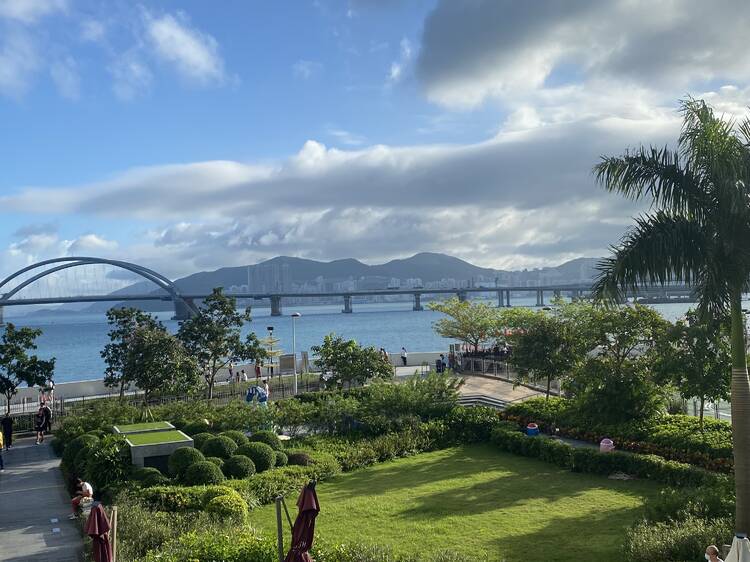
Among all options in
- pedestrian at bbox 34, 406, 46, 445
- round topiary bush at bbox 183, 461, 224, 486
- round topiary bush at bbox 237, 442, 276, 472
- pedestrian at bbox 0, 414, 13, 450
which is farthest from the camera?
pedestrian at bbox 34, 406, 46, 445

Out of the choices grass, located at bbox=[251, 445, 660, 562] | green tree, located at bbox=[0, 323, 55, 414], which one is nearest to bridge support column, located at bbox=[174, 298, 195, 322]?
green tree, located at bbox=[0, 323, 55, 414]

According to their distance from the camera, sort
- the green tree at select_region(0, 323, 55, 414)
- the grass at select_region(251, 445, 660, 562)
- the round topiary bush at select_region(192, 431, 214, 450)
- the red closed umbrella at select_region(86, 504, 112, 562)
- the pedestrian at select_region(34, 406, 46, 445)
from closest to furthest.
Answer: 1. the red closed umbrella at select_region(86, 504, 112, 562)
2. the grass at select_region(251, 445, 660, 562)
3. the round topiary bush at select_region(192, 431, 214, 450)
4. the pedestrian at select_region(34, 406, 46, 445)
5. the green tree at select_region(0, 323, 55, 414)

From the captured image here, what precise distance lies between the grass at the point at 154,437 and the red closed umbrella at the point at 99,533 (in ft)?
24.6

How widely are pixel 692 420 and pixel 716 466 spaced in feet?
12.1

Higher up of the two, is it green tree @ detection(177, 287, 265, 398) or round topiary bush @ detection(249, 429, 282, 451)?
green tree @ detection(177, 287, 265, 398)

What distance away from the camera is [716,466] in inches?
631

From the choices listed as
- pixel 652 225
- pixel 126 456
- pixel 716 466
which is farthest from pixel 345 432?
pixel 652 225

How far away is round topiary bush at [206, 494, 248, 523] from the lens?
13.8m

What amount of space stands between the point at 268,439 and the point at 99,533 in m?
9.56

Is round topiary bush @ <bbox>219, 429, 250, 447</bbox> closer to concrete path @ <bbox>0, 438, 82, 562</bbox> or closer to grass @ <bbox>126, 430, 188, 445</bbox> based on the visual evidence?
grass @ <bbox>126, 430, 188, 445</bbox>

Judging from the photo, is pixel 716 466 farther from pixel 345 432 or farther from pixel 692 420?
pixel 345 432

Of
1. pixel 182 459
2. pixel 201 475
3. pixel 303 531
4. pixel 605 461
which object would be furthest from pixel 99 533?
pixel 605 461

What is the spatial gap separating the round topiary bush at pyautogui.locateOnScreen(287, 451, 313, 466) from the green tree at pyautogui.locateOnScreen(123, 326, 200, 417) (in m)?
10.1

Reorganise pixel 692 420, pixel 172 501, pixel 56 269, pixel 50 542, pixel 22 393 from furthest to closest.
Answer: pixel 56 269, pixel 22 393, pixel 692 420, pixel 172 501, pixel 50 542
